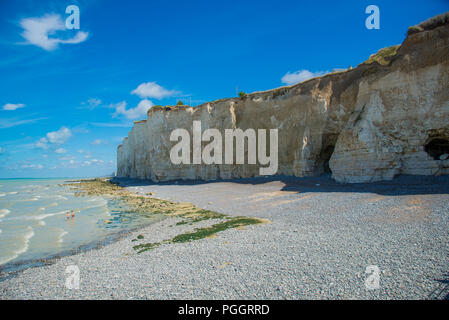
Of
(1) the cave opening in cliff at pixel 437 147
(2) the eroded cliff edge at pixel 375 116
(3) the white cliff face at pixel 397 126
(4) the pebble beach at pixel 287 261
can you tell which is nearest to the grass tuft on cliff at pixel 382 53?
(2) the eroded cliff edge at pixel 375 116

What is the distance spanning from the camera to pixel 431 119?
1427cm

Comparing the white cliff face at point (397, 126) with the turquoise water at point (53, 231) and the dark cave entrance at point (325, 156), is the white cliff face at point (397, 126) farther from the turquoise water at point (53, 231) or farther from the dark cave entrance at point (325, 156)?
the turquoise water at point (53, 231)

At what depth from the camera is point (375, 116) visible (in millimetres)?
16328

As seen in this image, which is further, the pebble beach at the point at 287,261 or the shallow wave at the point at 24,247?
the shallow wave at the point at 24,247

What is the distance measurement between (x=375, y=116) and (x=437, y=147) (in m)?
3.99

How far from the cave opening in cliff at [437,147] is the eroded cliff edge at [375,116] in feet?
0.15

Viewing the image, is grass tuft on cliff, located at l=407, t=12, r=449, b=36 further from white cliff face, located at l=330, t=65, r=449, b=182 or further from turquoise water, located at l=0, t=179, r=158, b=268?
turquoise water, located at l=0, t=179, r=158, b=268

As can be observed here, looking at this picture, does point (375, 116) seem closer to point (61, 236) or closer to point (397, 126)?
point (397, 126)

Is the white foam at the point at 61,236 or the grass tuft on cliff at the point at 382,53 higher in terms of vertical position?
the grass tuft on cliff at the point at 382,53

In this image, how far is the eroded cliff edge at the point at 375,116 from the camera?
1439cm

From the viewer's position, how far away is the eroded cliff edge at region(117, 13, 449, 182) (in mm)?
14391

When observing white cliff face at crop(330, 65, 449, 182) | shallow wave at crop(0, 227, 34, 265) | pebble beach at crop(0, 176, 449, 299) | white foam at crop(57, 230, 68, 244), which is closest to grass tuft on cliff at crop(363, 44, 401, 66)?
white cliff face at crop(330, 65, 449, 182)

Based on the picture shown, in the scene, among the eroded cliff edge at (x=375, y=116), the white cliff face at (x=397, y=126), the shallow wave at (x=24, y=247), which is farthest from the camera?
the eroded cliff edge at (x=375, y=116)

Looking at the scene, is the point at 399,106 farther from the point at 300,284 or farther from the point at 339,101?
the point at 300,284
